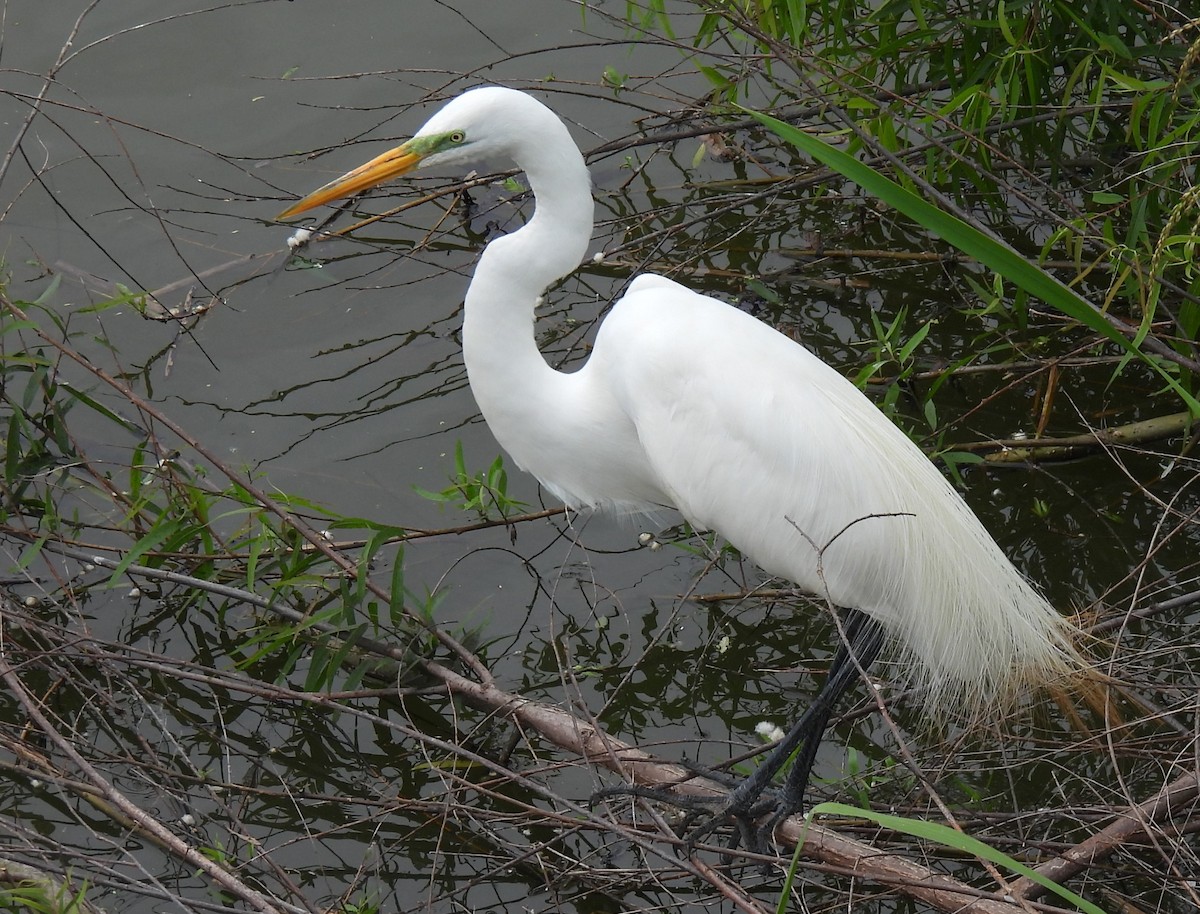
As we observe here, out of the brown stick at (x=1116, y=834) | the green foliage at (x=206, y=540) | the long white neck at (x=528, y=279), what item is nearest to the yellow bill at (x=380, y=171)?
the long white neck at (x=528, y=279)

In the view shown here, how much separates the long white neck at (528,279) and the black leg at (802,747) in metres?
0.82

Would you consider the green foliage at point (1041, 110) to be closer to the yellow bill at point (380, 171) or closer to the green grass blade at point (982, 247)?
the green grass blade at point (982, 247)

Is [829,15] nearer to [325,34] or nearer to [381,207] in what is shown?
[381,207]

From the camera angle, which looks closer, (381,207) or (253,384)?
(253,384)

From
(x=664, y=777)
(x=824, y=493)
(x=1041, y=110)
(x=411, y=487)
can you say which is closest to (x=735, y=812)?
(x=664, y=777)

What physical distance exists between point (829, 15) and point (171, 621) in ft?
7.88

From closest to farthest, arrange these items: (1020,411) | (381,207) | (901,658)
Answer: (901,658) → (1020,411) → (381,207)

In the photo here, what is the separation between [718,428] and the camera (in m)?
2.50

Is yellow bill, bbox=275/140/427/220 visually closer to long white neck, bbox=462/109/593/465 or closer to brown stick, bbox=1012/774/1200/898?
long white neck, bbox=462/109/593/465

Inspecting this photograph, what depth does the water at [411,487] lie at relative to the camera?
2857 millimetres

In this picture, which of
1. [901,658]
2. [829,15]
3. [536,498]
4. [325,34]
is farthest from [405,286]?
[901,658]

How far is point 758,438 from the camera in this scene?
2.48m

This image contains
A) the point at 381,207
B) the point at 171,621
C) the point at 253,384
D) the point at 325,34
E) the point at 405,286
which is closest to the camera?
the point at 171,621

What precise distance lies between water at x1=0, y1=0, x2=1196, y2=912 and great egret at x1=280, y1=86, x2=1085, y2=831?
0.21m
